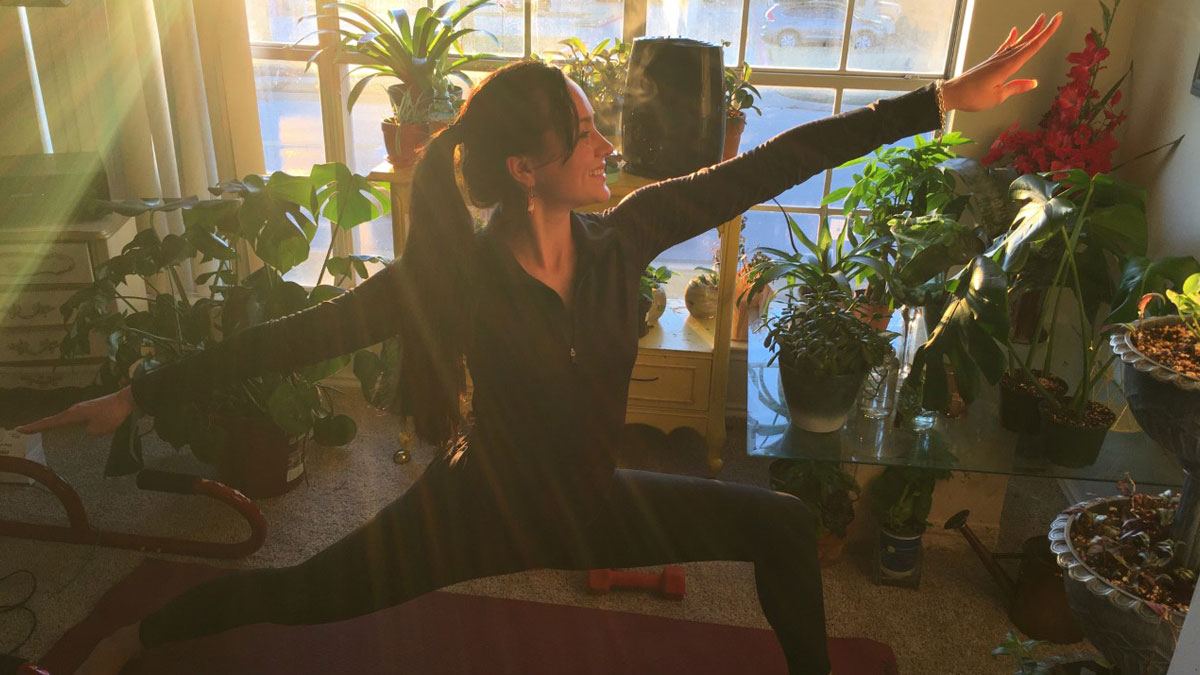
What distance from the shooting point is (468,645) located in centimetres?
221

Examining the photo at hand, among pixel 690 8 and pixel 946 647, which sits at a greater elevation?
pixel 690 8

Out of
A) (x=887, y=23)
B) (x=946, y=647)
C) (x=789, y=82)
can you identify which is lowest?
(x=946, y=647)

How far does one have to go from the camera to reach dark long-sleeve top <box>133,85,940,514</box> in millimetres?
1684

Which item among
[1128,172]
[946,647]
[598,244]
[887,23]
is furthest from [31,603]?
[1128,172]

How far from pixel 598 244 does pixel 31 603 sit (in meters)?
1.70

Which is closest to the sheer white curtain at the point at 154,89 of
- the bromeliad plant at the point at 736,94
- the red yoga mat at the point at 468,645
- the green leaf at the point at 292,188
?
the green leaf at the point at 292,188

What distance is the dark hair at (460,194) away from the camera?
160 cm

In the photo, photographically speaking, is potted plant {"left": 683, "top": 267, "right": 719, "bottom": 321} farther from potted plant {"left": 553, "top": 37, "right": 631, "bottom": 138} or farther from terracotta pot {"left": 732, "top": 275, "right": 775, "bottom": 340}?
potted plant {"left": 553, "top": 37, "right": 631, "bottom": 138}

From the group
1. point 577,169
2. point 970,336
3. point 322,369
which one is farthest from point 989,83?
point 322,369

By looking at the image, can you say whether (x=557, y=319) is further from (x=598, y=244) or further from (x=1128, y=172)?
(x=1128, y=172)

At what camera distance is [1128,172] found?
2617 millimetres

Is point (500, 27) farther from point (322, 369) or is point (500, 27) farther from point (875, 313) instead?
point (875, 313)

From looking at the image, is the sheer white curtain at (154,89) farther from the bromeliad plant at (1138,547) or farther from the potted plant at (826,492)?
the bromeliad plant at (1138,547)

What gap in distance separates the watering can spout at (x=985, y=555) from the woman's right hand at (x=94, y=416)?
197 centimetres
